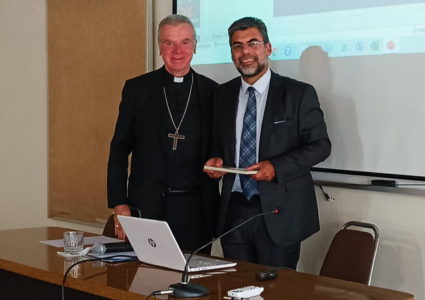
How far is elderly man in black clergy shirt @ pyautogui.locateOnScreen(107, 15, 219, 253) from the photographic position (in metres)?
3.86

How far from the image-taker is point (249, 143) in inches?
143

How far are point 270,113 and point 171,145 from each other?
66cm

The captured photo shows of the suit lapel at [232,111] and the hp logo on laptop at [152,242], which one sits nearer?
the hp logo on laptop at [152,242]

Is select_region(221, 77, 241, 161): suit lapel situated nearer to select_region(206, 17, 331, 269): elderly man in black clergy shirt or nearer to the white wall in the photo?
select_region(206, 17, 331, 269): elderly man in black clergy shirt

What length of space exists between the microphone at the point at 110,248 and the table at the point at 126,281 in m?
0.12

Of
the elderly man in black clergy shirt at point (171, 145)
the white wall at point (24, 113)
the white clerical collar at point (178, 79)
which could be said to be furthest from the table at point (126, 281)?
the white wall at point (24, 113)

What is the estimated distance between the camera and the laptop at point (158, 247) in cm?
266

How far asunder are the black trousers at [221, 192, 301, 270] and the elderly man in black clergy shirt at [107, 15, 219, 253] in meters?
0.28

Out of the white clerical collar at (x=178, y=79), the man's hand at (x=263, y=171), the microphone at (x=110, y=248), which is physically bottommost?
the microphone at (x=110, y=248)

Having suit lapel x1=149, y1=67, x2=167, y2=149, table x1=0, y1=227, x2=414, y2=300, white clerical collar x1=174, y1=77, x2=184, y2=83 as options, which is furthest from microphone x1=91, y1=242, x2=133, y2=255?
white clerical collar x1=174, y1=77, x2=184, y2=83

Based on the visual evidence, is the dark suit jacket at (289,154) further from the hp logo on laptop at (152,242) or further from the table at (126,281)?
the hp logo on laptop at (152,242)

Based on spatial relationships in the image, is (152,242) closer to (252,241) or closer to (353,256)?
(252,241)

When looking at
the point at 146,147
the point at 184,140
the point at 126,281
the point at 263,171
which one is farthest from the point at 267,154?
the point at 126,281

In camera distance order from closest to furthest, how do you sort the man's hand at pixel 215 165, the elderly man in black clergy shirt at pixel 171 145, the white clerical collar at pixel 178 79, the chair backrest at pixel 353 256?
the chair backrest at pixel 353 256, the man's hand at pixel 215 165, the elderly man in black clergy shirt at pixel 171 145, the white clerical collar at pixel 178 79
